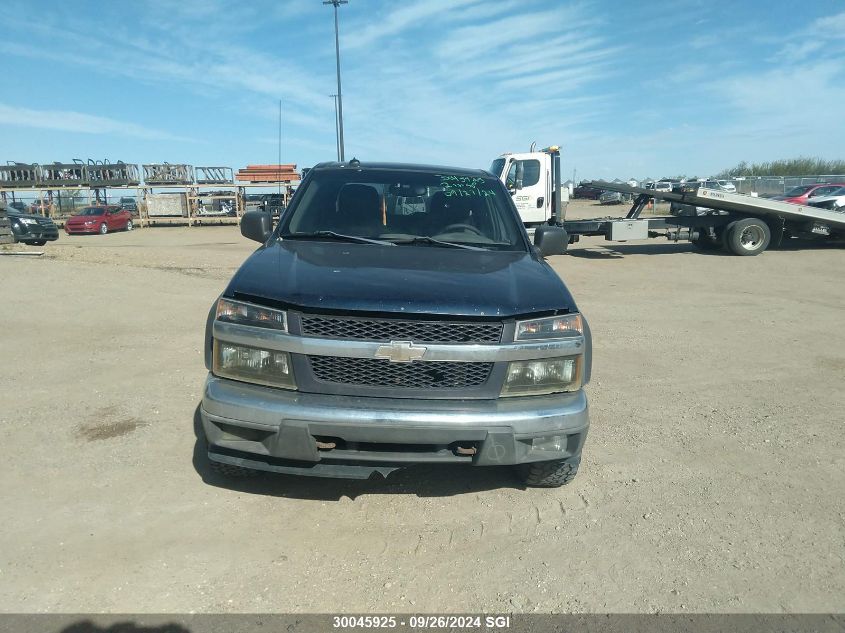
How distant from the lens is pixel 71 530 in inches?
120

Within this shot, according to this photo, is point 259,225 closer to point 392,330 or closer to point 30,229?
point 392,330

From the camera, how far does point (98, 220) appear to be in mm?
31844

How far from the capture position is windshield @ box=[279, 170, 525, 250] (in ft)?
13.6

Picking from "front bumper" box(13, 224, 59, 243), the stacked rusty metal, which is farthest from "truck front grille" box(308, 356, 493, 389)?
the stacked rusty metal

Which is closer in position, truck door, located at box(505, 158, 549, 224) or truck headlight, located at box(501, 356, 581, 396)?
truck headlight, located at box(501, 356, 581, 396)

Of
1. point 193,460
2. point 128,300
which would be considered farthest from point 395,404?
A: point 128,300

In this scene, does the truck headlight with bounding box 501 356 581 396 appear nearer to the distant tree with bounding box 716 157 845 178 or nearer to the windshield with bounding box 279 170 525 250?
the windshield with bounding box 279 170 525 250

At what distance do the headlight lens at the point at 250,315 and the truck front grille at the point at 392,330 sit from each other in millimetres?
123

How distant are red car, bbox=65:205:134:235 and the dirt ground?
93.5ft

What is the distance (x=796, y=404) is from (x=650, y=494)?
2.40 metres

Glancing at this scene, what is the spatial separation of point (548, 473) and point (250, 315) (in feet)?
6.05

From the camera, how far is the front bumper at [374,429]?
9.29 ft

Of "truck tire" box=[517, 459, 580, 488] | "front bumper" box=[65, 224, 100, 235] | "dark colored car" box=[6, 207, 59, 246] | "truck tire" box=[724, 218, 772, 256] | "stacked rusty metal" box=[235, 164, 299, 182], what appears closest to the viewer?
"truck tire" box=[517, 459, 580, 488]

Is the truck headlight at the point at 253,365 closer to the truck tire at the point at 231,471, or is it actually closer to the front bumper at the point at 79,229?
the truck tire at the point at 231,471
